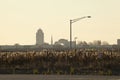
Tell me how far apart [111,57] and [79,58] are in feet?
9.52

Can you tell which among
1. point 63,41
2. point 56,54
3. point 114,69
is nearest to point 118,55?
point 56,54

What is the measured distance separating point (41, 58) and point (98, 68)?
9.05 m

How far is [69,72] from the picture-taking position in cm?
3503

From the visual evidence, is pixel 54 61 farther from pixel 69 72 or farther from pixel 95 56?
pixel 69 72

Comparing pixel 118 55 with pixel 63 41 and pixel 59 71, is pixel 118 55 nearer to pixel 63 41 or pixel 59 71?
pixel 59 71

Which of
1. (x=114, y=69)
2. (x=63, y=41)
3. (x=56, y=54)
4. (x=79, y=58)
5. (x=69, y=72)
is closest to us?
(x=69, y=72)

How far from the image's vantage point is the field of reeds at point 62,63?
35969 millimetres

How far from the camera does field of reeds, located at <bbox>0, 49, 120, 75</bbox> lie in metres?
36.0

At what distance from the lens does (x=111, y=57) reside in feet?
149

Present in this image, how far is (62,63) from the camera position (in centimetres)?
4209

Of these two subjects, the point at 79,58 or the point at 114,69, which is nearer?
the point at 114,69
